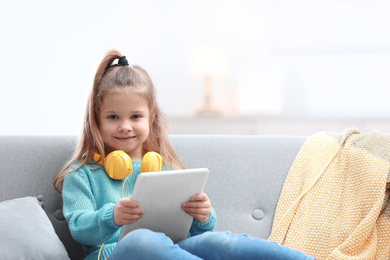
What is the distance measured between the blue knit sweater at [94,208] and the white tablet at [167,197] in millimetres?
88

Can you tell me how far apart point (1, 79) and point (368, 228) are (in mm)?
2783

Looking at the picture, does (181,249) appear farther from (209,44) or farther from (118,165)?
(209,44)

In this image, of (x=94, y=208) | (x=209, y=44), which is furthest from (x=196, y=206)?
(x=209, y=44)

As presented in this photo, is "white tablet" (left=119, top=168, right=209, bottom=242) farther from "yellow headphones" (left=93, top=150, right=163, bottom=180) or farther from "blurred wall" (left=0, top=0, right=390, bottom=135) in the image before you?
"blurred wall" (left=0, top=0, right=390, bottom=135)

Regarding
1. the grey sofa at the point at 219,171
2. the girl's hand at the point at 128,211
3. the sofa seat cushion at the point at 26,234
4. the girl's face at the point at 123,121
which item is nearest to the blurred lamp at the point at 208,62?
the grey sofa at the point at 219,171

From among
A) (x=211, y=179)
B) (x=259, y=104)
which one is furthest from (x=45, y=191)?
(x=259, y=104)

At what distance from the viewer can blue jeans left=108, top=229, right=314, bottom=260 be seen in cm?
130

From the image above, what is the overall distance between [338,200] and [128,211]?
770mm

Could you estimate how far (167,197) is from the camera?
57.9 inches

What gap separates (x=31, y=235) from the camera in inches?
62.1

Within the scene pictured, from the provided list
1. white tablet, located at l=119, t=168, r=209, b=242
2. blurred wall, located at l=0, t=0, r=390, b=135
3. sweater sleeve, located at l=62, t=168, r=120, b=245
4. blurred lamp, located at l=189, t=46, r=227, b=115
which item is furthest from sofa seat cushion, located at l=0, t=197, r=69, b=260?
blurred lamp, located at l=189, t=46, r=227, b=115

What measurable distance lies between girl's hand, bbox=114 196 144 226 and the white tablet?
14mm

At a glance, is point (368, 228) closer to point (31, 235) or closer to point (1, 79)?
point (31, 235)

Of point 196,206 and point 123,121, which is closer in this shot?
point 196,206
